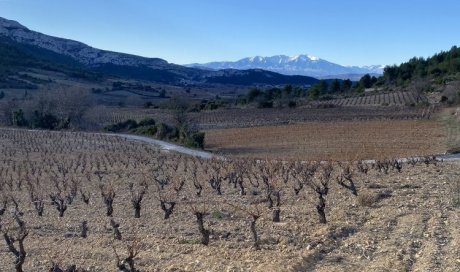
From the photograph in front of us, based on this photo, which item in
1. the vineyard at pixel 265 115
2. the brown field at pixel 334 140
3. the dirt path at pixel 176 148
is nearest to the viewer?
the brown field at pixel 334 140

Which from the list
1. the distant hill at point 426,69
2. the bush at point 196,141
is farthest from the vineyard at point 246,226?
the distant hill at point 426,69

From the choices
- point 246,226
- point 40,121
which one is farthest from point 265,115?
point 246,226

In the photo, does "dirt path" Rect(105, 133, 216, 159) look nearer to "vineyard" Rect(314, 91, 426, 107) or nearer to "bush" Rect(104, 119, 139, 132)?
"bush" Rect(104, 119, 139, 132)

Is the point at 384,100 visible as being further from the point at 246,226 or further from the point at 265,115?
the point at 246,226

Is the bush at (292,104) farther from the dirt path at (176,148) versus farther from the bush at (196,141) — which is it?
the bush at (196,141)

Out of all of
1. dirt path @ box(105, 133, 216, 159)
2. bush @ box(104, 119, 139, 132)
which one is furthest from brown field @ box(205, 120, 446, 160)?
bush @ box(104, 119, 139, 132)

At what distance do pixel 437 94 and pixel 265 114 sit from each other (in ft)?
87.3

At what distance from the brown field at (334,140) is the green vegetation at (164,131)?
5.13ft

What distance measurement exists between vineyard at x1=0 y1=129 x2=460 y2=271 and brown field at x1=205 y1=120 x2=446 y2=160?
15.0 m

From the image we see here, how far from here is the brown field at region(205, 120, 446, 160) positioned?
42.6m

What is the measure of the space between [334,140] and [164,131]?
59.1 ft

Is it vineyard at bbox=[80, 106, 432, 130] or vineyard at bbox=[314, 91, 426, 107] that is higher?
vineyard at bbox=[314, 91, 426, 107]

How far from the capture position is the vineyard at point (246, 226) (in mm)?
11367

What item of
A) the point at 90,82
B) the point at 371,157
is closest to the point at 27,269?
the point at 371,157
